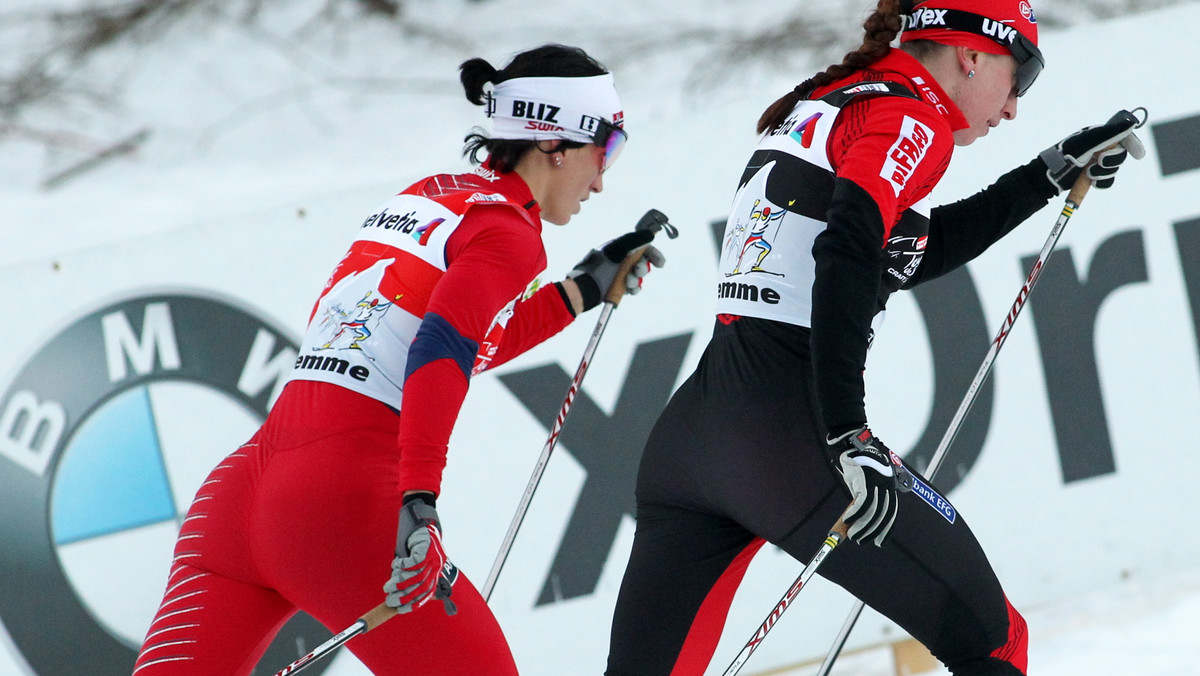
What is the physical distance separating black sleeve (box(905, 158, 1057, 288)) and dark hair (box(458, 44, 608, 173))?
2.09 ft

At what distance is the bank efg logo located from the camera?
Answer: 2969 mm

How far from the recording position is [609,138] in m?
2.00

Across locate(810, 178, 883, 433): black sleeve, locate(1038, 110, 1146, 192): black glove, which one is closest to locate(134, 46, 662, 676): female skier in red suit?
locate(810, 178, 883, 433): black sleeve

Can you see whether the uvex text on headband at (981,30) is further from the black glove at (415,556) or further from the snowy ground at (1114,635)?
the snowy ground at (1114,635)

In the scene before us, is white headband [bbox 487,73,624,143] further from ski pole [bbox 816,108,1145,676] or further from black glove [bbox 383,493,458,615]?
ski pole [bbox 816,108,1145,676]

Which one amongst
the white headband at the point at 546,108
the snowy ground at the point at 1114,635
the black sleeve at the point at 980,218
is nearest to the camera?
the white headband at the point at 546,108

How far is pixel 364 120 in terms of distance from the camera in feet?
16.2

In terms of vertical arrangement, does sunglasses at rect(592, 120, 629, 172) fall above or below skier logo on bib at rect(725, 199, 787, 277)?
above

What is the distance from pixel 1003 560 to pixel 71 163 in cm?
372

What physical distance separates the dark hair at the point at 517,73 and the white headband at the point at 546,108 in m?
0.01

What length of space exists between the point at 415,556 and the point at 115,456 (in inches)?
68.9

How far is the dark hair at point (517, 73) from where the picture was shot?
76.2 inches

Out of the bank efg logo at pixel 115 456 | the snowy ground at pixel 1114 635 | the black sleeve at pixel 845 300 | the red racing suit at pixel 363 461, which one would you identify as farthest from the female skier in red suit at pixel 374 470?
the snowy ground at pixel 1114 635

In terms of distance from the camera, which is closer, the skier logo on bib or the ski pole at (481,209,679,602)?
the skier logo on bib
